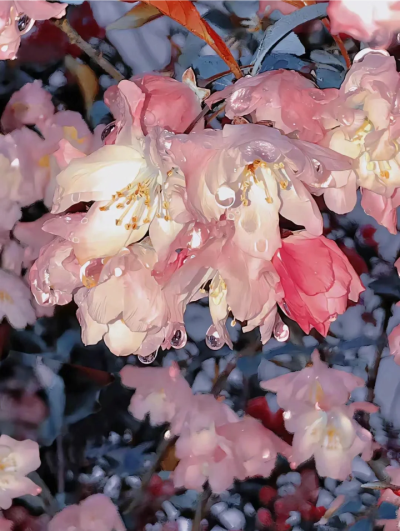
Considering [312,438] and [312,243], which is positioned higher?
[312,243]

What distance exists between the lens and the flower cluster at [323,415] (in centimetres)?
62

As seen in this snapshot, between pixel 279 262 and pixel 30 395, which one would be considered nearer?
pixel 279 262

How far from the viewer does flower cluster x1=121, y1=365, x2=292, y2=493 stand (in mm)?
642

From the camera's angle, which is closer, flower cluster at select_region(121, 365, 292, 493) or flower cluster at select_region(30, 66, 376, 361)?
flower cluster at select_region(30, 66, 376, 361)

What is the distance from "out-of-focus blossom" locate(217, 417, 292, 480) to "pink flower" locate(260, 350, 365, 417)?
4cm

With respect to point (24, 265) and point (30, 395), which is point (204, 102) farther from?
point (30, 395)

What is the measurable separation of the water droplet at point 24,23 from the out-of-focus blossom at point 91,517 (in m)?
0.56

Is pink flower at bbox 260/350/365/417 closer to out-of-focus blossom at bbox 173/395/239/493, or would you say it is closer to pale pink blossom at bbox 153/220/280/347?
out-of-focus blossom at bbox 173/395/239/493

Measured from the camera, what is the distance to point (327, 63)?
51 centimetres

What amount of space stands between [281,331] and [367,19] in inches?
12.9

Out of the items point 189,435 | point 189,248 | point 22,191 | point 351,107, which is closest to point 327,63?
point 351,107

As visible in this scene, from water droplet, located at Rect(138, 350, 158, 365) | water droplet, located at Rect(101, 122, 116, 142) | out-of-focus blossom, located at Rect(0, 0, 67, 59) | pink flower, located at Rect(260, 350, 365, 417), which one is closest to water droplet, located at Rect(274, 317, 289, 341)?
pink flower, located at Rect(260, 350, 365, 417)

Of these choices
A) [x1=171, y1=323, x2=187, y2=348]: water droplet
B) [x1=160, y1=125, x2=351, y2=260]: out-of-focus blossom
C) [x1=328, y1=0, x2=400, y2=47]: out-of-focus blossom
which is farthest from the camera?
[x1=171, y1=323, x2=187, y2=348]: water droplet

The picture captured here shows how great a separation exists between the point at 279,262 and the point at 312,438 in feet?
0.95
